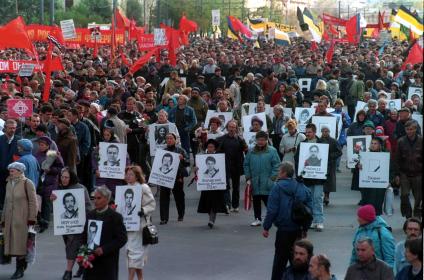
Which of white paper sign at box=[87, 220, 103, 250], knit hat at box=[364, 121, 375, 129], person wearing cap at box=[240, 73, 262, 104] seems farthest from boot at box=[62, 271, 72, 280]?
person wearing cap at box=[240, 73, 262, 104]

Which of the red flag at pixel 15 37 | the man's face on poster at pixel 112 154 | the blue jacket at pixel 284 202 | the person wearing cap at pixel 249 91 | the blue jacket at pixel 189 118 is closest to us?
the blue jacket at pixel 284 202

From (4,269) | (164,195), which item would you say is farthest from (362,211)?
(164,195)

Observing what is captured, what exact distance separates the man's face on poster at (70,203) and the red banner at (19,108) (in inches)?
205

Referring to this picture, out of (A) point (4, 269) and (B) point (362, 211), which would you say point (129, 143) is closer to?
(A) point (4, 269)

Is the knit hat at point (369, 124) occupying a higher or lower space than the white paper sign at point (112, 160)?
higher

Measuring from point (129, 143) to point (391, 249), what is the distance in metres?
9.40

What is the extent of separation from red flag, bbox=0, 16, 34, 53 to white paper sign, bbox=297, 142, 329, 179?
11.4 m

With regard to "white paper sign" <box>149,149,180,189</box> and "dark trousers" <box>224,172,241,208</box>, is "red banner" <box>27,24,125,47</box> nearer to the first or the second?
"dark trousers" <box>224,172,241,208</box>

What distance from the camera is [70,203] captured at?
12211 millimetres

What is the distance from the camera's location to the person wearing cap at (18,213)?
1265 centimetres

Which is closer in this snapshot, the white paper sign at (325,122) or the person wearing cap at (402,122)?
the person wearing cap at (402,122)

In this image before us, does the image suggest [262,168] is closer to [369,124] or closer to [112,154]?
[112,154]

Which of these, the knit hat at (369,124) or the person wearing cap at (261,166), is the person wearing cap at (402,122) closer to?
the knit hat at (369,124)

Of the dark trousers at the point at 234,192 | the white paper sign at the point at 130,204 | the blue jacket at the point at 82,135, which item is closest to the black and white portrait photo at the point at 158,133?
the blue jacket at the point at 82,135
